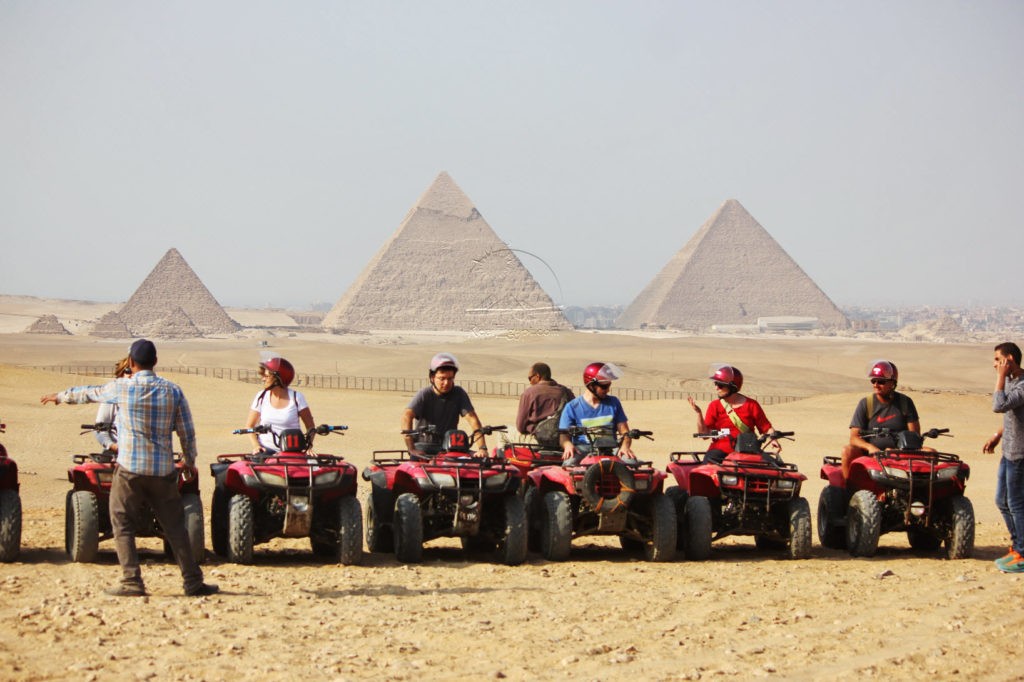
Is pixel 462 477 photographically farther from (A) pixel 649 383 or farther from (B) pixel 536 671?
(A) pixel 649 383

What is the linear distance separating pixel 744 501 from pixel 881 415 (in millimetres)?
1146

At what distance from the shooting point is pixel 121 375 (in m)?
8.12

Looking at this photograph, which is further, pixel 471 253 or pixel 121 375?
pixel 471 253

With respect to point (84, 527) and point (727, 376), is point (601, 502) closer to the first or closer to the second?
point (727, 376)

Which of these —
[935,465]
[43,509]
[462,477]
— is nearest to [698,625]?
[462,477]

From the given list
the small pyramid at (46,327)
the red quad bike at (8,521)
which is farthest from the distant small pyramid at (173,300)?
the red quad bike at (8,521)

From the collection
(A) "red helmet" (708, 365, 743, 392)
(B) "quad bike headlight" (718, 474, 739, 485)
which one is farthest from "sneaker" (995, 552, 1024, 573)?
(A) "red helmet" (708, 365, 743, 392)

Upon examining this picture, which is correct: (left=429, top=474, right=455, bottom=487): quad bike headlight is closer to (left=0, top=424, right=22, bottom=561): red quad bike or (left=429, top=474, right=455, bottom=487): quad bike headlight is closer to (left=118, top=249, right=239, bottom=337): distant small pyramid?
(left=0, top=424, right=22, bottom=561): red quad bike

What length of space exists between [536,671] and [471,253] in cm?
19337

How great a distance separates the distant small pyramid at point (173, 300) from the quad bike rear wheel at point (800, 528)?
129 metres

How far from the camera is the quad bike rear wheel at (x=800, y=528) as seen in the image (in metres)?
8.63

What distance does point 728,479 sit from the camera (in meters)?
8.50

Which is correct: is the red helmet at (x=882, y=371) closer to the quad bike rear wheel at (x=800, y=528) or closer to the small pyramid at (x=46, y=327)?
the quad bike rear wheel at (x=800, y=528)

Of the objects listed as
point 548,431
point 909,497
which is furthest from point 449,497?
point 909,497
